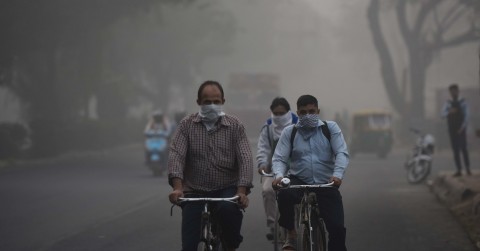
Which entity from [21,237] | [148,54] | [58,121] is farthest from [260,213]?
[148,54]

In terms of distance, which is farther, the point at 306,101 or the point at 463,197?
the point at 463,197

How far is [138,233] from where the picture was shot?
11.8 m

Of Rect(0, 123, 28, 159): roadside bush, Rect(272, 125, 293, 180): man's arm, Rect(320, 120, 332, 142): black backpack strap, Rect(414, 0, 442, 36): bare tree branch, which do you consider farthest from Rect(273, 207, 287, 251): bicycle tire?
Rect(414, 0, 442, 36): bare tree branch

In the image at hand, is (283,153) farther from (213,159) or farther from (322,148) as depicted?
(213,159)

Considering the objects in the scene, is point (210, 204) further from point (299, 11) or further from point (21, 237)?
point (299, 11)

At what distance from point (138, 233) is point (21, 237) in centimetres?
148

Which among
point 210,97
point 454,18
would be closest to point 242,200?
point 210,97

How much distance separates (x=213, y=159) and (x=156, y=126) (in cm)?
1739


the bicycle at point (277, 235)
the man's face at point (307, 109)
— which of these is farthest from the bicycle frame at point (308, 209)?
the bicycle at point (277, 235)

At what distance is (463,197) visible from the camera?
14.8 m

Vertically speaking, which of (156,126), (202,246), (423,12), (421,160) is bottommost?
(421,160)

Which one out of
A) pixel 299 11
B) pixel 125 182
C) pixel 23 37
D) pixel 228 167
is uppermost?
pixel 299 11

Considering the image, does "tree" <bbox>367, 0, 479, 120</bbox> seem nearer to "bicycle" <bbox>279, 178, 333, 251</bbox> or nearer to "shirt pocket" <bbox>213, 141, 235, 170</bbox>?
"bicycle" <bbox>279, 178, 333, 251</bbox>

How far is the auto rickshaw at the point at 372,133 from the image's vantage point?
33.7m
